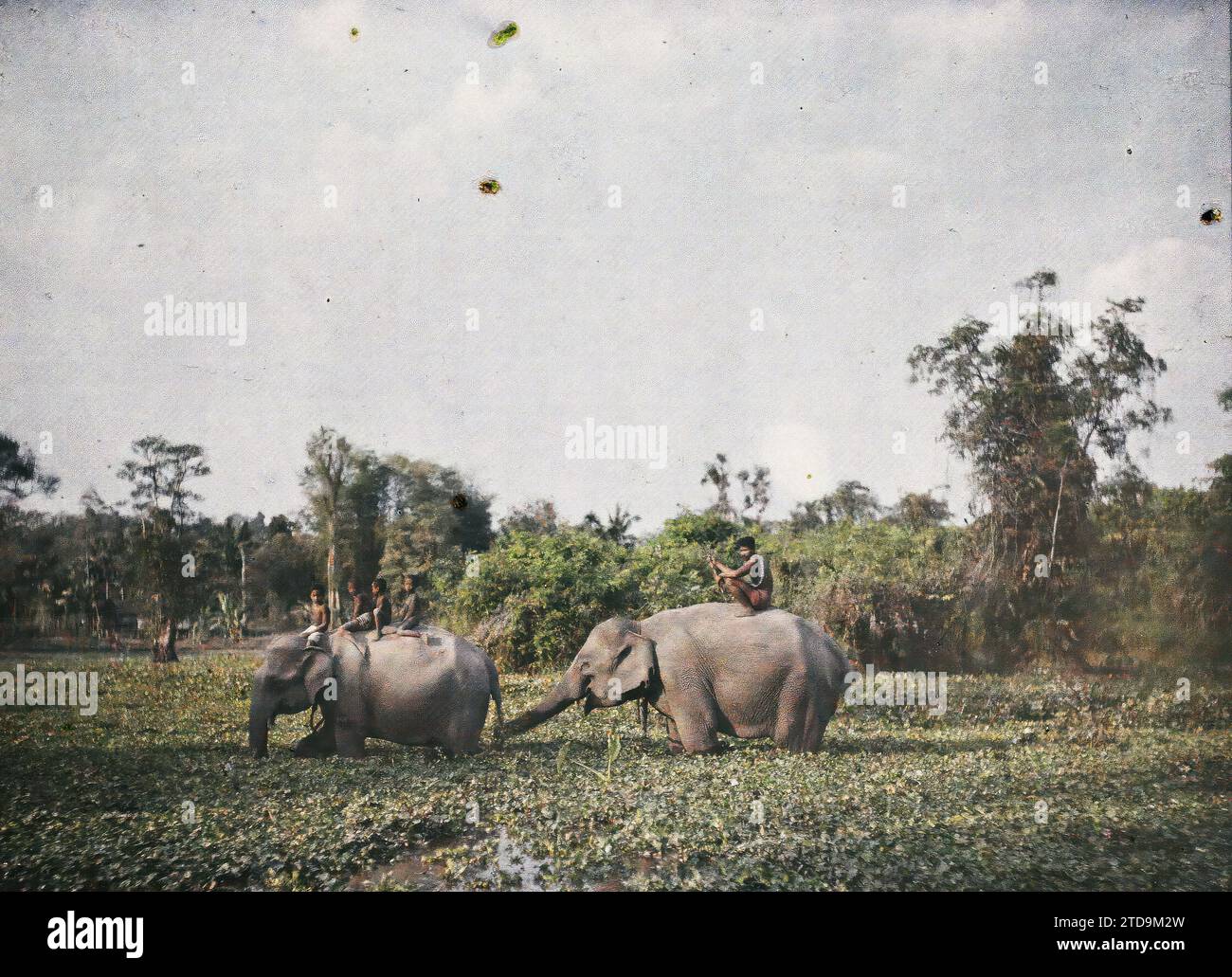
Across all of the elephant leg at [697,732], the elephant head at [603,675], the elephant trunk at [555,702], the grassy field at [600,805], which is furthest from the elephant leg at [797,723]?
the elephant trunk at [555,702]

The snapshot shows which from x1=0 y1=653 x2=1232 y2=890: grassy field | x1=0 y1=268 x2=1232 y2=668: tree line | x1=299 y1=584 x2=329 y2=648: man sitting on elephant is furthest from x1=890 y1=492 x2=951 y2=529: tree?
x1=299 y1=584 x2=329 y2=648: man sitting on elephant

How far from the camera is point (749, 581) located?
931cm

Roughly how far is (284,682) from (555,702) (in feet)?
8.21

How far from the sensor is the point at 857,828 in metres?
7.35

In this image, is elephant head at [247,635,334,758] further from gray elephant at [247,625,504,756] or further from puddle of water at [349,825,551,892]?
puddle of water at [349,825,551,892]

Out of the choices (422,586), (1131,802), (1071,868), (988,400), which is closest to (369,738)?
(422,586)

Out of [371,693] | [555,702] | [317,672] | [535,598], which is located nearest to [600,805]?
[555,702]

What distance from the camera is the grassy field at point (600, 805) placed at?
22.3ft

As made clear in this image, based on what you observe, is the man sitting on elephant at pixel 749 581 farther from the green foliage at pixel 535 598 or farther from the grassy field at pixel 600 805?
the green foliage at pixel 535 598

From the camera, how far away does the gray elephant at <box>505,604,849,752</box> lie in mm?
8836

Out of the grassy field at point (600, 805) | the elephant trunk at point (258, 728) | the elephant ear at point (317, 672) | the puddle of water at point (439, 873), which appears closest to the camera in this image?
the puddle of water at point (439, 873)

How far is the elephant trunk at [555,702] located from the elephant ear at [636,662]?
1.34ft

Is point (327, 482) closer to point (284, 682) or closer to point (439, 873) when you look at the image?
point (284, 682)

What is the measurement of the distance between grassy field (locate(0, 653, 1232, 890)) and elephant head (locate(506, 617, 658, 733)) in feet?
1.22
